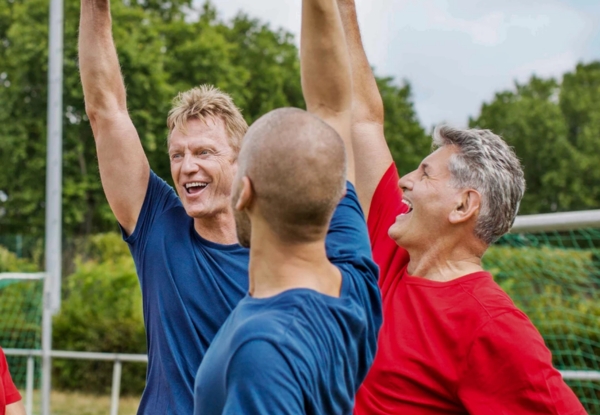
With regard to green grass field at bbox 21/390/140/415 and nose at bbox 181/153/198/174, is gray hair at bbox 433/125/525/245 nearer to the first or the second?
nose at bbox 181/153/198/174

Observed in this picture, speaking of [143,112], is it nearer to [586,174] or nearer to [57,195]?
[57,195]

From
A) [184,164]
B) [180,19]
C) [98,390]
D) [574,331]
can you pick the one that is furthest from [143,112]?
[184,164]

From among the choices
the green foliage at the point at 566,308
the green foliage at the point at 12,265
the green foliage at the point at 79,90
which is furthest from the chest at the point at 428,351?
the green foliage at the point at 79,90

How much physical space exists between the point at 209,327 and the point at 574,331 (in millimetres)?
6031

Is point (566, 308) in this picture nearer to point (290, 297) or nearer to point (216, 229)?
point (216, 229)

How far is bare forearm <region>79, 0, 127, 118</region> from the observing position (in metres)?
2.58

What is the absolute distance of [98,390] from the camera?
1325 cm

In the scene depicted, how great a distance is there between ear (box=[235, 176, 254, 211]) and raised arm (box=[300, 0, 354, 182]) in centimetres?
31

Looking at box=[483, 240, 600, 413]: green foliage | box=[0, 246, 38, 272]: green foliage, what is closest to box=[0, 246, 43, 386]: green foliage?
box=[483, 240, 600, 413]: green foliage

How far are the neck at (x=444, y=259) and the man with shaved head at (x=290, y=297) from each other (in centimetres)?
99

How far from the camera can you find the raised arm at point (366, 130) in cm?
283

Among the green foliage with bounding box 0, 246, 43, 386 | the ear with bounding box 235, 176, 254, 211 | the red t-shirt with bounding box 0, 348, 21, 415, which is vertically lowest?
the green foliage with bounding box 0, 246, 43, 386

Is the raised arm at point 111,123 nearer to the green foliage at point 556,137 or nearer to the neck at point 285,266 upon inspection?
the neck at point 285,266

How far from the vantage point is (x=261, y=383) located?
151cm
